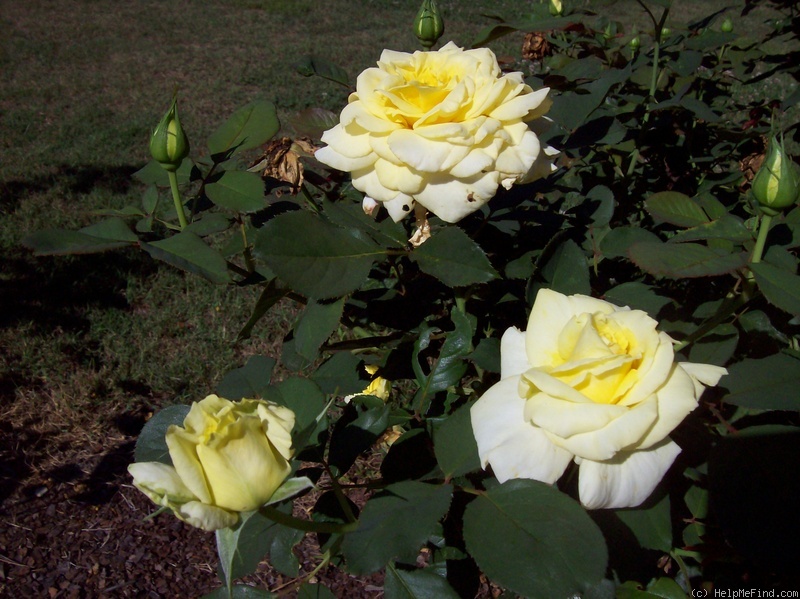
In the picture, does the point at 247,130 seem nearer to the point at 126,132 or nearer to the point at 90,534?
the point at 90,534

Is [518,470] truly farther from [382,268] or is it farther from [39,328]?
[39,328]

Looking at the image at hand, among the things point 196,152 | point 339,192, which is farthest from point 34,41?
point 339,192

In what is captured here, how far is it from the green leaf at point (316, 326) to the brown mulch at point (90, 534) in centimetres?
108

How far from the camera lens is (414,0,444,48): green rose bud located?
1021 millimetres

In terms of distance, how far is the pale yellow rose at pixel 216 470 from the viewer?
0.54m

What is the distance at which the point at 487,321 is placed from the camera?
1191 millimetres

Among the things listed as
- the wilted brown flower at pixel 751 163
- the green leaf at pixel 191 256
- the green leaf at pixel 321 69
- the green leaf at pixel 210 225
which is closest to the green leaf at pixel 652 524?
the green leaf at pixel 191 256

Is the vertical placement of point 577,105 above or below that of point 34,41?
above

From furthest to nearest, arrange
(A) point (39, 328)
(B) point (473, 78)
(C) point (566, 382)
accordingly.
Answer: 1. (A) point (39, 328)
2. (B) point (473, 78)
3. (C) point (566, 382)

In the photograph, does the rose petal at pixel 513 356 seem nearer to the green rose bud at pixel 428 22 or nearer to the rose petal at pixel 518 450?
the rose petal at pixel 518 450

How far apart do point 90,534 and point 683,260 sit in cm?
194

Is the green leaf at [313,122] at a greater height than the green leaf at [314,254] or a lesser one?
greater

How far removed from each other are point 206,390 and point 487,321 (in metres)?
1.57

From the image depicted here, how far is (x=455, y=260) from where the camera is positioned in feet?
2.50
